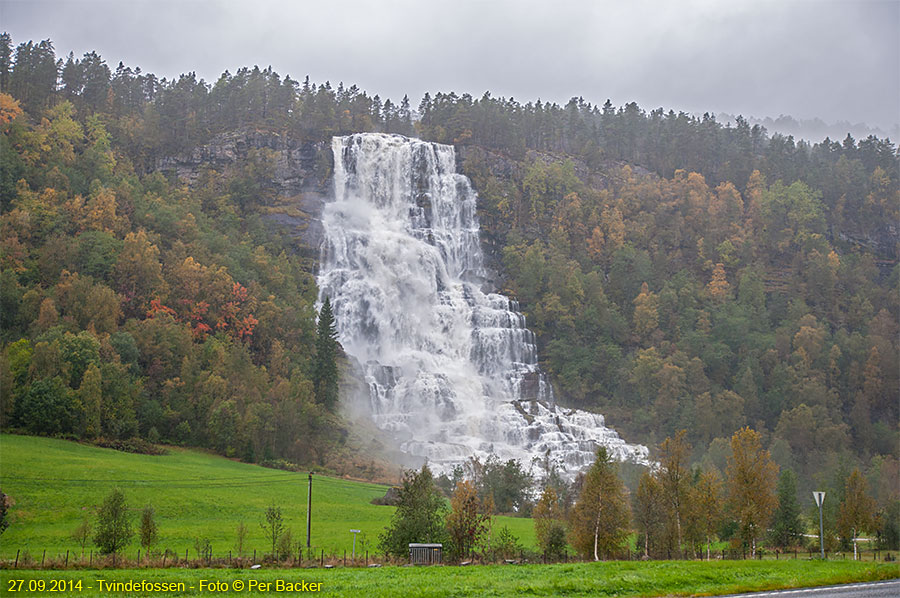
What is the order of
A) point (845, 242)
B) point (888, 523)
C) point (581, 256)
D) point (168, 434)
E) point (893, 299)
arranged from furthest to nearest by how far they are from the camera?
point (845, 242), point (581, 256), point (893, 299), point (168, 434), point (888, 523)

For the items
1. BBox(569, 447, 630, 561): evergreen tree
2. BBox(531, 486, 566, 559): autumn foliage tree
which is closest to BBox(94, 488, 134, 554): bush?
BBox(531, 486, 566, 559): autumn foliage tree

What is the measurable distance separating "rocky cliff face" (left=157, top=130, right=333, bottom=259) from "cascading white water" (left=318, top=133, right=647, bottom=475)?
2350 millimetres

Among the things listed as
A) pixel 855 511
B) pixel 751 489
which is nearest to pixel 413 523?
pixel 751 489

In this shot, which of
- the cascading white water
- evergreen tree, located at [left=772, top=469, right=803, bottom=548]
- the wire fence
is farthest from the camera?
the cascading white water

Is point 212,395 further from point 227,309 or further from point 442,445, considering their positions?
point 442,445

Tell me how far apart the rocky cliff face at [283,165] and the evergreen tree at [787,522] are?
273 feet

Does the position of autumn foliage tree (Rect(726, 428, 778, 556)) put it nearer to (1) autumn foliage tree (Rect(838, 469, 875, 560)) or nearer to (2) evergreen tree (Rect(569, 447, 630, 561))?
(2) evergreen tree (Rect(569, 447, 630, 561))

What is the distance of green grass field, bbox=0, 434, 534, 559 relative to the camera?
4566 centimetres

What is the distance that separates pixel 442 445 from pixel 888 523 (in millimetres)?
47876

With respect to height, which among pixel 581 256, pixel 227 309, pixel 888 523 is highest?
pixel 581 256

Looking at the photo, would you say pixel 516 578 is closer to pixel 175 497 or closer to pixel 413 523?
pixel 413 523

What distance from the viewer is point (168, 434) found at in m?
79.3

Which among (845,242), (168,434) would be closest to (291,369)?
(168,434)

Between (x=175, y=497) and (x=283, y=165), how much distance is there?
8332 centimetres
